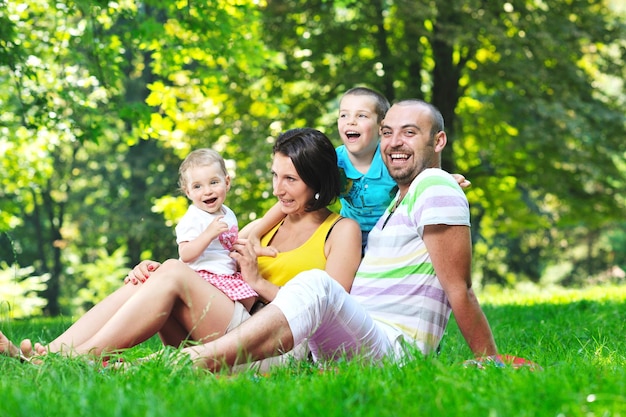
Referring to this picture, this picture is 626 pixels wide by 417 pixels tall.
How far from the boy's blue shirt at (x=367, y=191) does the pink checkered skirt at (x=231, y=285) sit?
2.84 feet

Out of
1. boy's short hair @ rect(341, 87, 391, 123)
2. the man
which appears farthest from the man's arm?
boy's short hair @ rect(341, 87, 391, 123)

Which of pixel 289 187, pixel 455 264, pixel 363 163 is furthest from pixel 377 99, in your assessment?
pixel 455 264

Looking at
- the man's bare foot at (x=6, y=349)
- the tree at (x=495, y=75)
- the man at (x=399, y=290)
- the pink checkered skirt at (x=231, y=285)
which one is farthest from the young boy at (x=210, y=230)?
the tree at (x=495, y=75)

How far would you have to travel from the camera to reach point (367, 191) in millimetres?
4469

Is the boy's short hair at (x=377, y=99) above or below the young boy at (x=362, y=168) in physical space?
above

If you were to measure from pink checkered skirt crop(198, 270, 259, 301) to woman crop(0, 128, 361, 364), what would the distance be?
4cm

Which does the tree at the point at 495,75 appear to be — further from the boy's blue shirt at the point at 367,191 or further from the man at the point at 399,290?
the man at the point at 399,290

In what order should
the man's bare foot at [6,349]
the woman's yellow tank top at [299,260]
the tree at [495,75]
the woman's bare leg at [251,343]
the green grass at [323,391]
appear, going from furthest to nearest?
the tree at [495,75] < the woman's yellow tank top at [299,260] < the man's bare foot at [6,349] < the woman's bare leg at [251,343] < the green grass at [323,391]

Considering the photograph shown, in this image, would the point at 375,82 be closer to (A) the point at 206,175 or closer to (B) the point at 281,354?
(A) the point at 206,175

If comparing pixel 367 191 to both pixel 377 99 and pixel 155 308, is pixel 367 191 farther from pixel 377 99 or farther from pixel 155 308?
pixel 155 308

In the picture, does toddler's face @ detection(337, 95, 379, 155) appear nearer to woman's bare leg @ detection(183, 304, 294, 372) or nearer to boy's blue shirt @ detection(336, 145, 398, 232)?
boy's blue shirt @ detection(336, 145, 398, 232)

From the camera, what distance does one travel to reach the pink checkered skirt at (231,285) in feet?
12.7

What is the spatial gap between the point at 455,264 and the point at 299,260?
945mm

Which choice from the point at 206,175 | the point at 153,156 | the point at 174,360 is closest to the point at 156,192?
the point at 153,156
